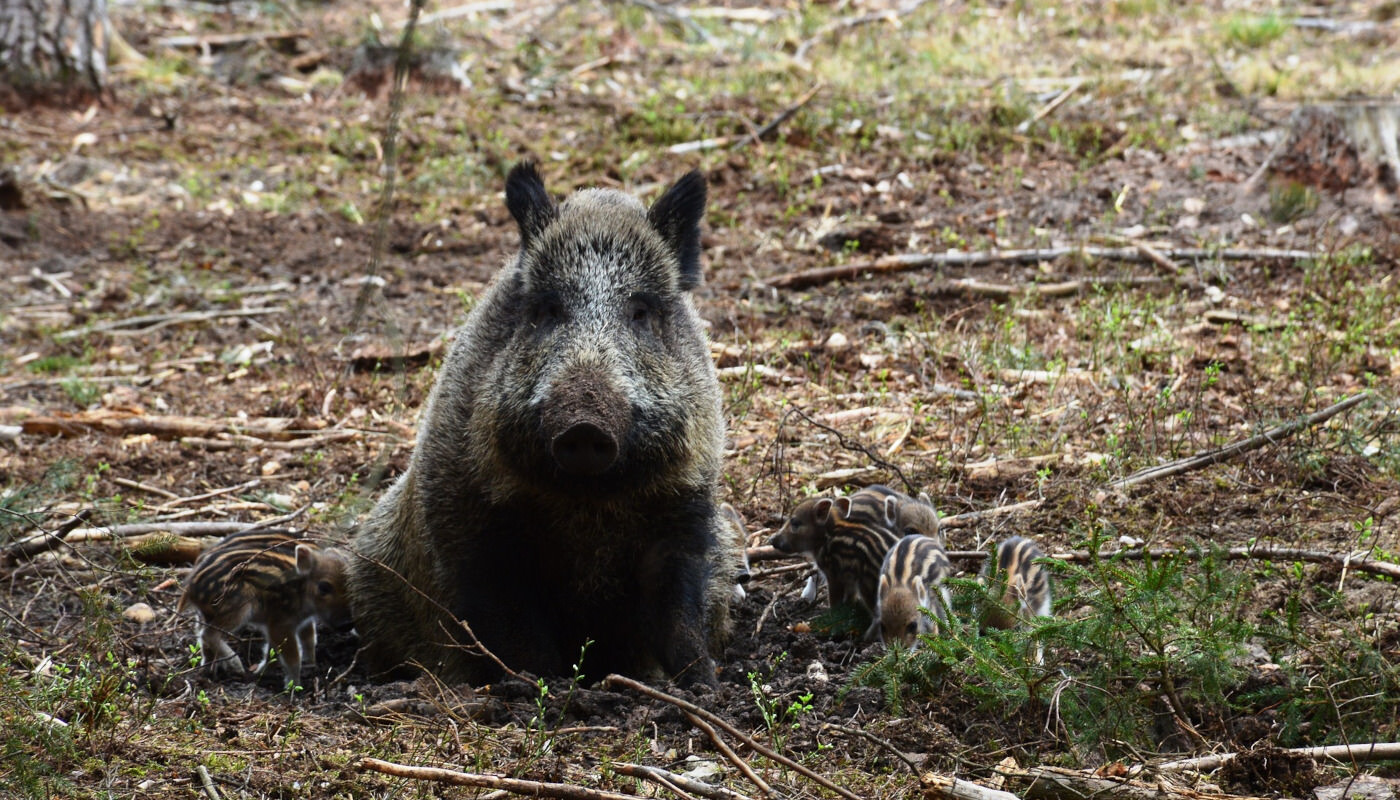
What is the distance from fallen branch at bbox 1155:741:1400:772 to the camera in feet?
11.3

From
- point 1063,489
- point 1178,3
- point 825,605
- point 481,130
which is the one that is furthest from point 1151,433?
point 1178,3

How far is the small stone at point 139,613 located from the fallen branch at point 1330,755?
4365 millimetres

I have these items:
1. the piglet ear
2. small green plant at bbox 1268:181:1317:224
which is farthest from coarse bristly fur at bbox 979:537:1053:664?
small green plant at bbox 1268:181:1317:224

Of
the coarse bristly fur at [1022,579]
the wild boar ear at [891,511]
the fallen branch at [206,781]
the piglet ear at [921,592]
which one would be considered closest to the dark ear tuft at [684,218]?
the wild boar ear at [891,511]

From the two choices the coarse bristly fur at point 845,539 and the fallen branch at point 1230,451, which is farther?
the fallen branch at point 1230,451

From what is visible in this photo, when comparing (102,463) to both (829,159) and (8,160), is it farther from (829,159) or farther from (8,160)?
(829,159)

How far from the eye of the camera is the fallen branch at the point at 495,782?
10.4 feet

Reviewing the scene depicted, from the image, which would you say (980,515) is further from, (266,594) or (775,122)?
(775,122)

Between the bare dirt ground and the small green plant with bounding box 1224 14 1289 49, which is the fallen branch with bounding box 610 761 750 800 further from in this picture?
the small green plant with bounding box 1224 14 1289 49

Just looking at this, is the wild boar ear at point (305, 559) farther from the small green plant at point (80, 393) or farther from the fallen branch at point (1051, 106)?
the fallen branch at point (1051, 106)

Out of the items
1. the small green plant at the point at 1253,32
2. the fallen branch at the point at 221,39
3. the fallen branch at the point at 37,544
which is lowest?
the fallen branch at the point at 37,544

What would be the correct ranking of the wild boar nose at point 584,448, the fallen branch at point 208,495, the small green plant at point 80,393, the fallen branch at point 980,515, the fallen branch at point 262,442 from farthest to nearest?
the small green plant at point 80,393 < the fallen branch at point 262,442 < the fallen branch at point 208,495 < the fallen branch at point 980,515 < the wild boar nose at point 584,448

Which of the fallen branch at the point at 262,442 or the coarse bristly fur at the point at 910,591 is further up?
the coarse bristly fur at the point at 910,591

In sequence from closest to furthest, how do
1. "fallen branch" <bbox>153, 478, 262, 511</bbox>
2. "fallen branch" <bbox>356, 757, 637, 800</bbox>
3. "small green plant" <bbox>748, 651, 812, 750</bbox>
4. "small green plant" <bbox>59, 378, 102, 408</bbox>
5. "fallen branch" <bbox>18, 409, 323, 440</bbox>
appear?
"fallen branch" <bbox>356, 757, 637, 800</bbox> → "small green plant" <bbox>748, 651, 812, 750</bbox> → "fallen branch" <bbox>153, 478, 262, 511</bbox> → "fallen branch" <bbox>18, 409, 323, 440</bbox> → "small green plant" <bbox>59, 378, 102, 408</bbox>
